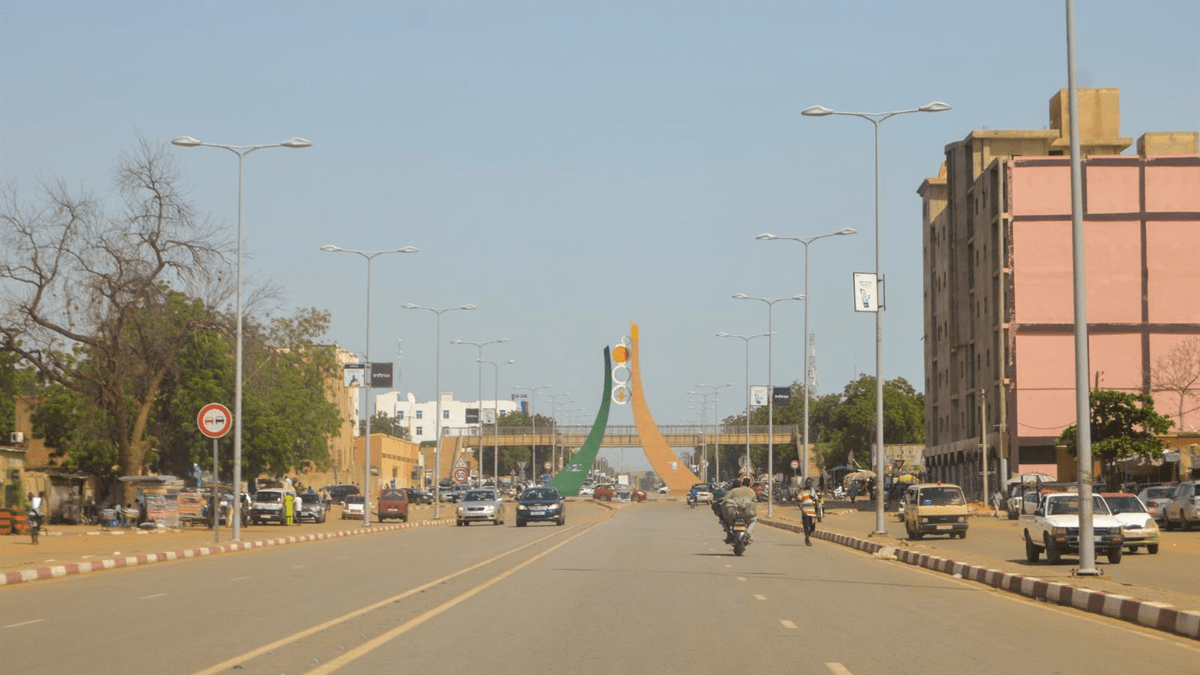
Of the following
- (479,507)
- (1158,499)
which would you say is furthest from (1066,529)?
(479,507)

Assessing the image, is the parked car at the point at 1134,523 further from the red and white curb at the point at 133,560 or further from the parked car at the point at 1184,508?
the red and white curb at the point at 133,560

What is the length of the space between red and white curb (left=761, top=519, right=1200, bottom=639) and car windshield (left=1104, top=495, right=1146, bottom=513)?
5.24 metres

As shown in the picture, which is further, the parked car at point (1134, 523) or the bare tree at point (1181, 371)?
the bare tree at point (1181, 371)

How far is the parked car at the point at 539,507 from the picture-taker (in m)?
58.5

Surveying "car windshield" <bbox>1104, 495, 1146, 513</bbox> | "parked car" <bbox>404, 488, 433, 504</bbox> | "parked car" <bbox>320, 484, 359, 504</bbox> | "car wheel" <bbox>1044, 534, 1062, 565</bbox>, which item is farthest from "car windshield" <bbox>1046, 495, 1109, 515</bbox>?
"parked car" <bbox>404, 488, 433, 504</bbox>

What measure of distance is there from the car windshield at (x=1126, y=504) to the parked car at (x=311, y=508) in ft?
135

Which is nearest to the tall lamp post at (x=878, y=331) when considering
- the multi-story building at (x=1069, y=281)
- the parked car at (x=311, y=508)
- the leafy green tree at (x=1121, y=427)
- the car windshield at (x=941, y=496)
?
the car windshield at (x=941, y=496)

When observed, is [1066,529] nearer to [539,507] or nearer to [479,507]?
[539,507]

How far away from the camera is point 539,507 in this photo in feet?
193

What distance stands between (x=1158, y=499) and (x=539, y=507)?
2365 cm

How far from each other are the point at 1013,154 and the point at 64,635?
86.4 m

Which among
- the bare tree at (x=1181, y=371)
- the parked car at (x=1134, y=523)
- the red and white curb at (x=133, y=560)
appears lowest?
the red and white curb at (x=133, y=560)

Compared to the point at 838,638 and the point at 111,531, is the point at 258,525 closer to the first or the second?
the point at 111,531

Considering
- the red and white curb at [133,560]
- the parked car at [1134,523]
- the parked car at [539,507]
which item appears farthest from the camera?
the parked car at [539,507]
